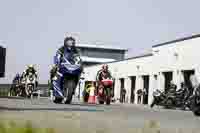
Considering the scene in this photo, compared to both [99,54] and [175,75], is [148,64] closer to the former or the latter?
[175,75]

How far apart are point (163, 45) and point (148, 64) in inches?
227

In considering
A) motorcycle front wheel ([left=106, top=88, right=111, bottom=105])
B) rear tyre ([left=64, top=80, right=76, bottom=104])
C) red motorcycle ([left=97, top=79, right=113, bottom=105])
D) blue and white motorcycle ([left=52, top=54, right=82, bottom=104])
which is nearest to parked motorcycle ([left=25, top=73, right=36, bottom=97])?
red motorcycle ([left=97, top=79, right=113, bottom=105])

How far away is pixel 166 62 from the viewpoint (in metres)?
49.1

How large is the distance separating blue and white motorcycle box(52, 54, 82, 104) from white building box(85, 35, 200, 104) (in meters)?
18.1

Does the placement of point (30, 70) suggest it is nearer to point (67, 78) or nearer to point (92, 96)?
point (92, 96)

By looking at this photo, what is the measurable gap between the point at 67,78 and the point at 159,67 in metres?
32.2

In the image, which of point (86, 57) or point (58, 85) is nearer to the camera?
point (58, 85)

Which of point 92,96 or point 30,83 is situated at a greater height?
point 30,83

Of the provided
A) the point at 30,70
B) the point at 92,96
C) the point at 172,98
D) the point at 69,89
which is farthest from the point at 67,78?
the point at 172,98

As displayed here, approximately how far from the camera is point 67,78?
19594mm

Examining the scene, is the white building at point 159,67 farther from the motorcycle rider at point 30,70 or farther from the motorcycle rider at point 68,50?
the motorcycle rider at point 68,50

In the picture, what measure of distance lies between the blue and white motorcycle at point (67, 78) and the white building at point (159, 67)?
18076 mm

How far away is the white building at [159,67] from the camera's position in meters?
43.3

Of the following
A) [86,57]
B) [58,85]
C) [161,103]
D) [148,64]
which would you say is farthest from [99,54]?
[58,85]
